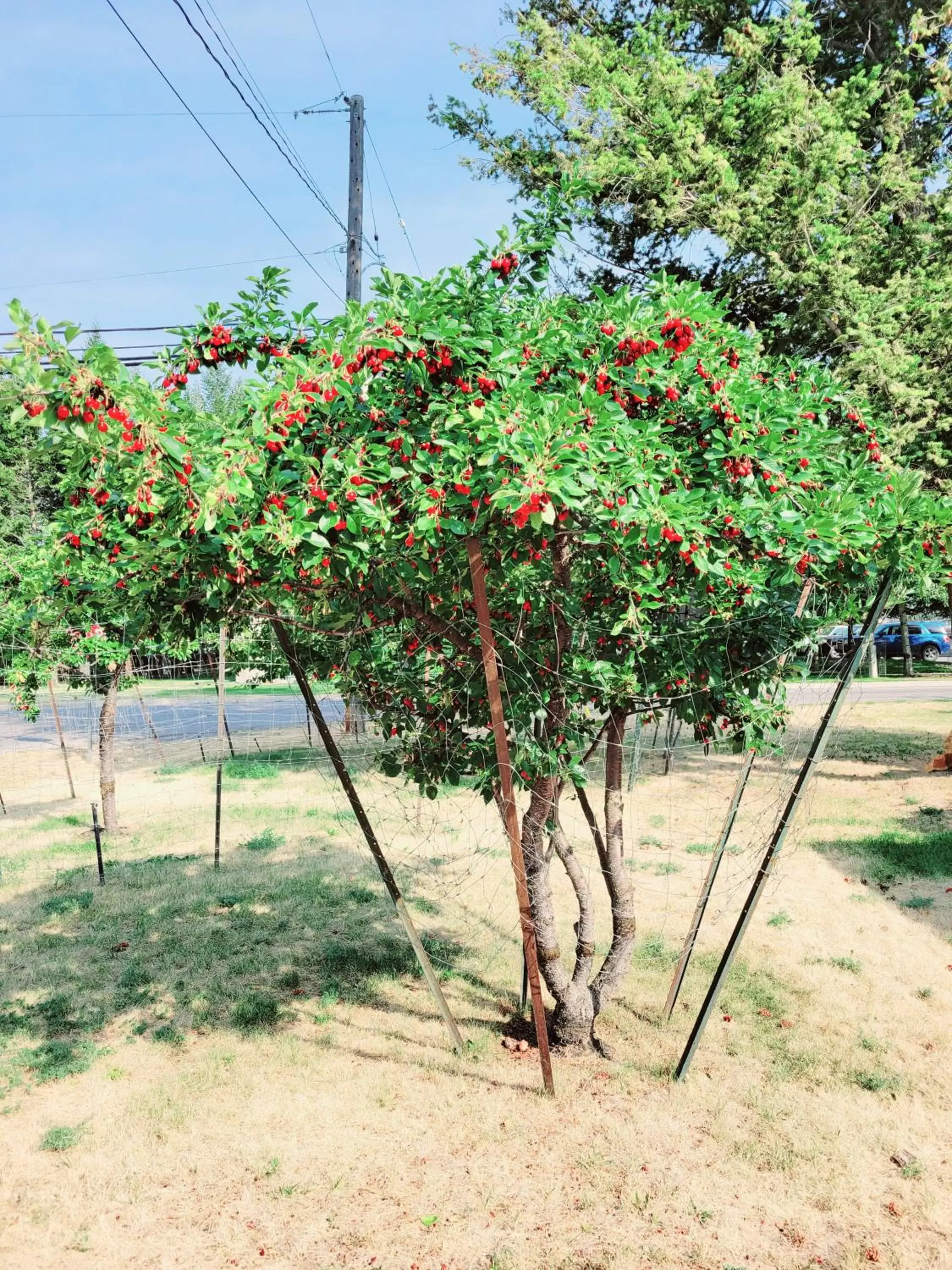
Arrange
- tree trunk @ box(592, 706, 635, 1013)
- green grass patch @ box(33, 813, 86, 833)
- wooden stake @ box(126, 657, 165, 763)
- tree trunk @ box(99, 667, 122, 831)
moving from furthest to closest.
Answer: green grass patch @ box(33, 813, 86, 833), tree trunk @ box(99, 667, 122, 831), wooden stake @ box(126, 657, 165, 763), tree trunk @ box(592, 706, 635, 1013)

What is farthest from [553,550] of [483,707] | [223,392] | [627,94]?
[223,392]

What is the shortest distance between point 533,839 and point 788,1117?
5.67 ft

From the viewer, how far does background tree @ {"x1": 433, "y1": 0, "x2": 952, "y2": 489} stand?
29.8 feet

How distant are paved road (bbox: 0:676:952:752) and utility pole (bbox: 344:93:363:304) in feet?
25.3

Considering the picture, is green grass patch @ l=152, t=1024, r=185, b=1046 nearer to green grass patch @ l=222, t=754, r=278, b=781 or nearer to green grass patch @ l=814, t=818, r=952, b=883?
green grass patch @ l=814, t=818, r=952, b=883

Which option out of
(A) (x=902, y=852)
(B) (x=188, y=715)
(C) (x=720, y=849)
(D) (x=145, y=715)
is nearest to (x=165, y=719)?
(B) (x=188, y=715)

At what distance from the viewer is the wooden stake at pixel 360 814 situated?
4277mm

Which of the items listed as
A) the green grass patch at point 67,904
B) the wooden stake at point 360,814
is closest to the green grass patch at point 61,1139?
the wooden stake at point 360,814

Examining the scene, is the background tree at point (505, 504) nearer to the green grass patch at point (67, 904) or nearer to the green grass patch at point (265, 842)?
the green grass patch at point (67, 904)

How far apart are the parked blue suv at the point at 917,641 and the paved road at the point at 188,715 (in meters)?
2.99

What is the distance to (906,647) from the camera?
995 inches

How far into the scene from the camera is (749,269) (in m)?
10.2

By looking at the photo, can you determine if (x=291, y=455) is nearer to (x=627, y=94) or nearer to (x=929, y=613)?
(x=627, y=94)

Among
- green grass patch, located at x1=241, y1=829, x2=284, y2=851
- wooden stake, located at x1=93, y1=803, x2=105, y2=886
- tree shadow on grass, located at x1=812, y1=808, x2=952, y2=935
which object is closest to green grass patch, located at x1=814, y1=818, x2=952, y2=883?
tree shadow on grass, located at x1=812, y1=808, x2=952, y2=935
